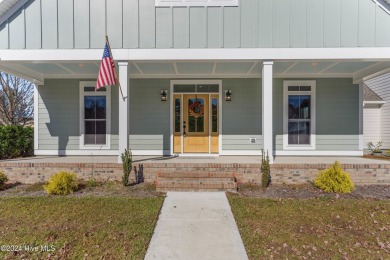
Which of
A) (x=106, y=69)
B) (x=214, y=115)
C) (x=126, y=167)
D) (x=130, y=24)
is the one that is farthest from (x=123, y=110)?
(x=214, y=115)

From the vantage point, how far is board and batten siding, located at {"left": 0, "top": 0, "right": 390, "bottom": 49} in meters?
5.39

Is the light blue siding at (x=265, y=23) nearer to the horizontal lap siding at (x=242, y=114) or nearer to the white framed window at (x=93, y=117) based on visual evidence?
the horizontal lap siding at (x=242, y=114)

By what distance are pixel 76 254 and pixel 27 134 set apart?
6711 millimetres

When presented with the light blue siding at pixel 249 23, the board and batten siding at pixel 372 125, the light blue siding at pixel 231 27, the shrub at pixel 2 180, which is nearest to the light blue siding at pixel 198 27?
the light blue siding at pixel 231 27

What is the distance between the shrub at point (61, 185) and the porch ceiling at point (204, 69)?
2.85 m

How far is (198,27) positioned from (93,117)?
4.53 metres

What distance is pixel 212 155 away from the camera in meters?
7.23

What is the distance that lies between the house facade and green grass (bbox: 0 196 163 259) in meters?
1.82

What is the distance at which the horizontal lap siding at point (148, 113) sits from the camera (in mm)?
7383

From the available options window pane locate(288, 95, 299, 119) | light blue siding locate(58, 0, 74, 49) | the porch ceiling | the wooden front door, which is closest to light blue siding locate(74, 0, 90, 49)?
light blue siding locate(58, 0, 74, 49)

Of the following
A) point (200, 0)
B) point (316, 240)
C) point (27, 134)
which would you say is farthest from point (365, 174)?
point (27, 134)

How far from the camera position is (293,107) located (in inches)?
295

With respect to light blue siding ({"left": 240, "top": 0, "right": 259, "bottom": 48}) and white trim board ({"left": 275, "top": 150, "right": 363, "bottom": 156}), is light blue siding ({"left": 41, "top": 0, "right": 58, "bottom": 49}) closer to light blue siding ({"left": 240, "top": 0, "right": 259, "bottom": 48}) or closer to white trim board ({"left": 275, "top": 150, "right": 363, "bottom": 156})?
light blue siding ({"left": 240, "top": 0, "right": 259, "bottom": 48})

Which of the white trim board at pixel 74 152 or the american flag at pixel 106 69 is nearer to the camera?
the american flag at pixel 106 69
